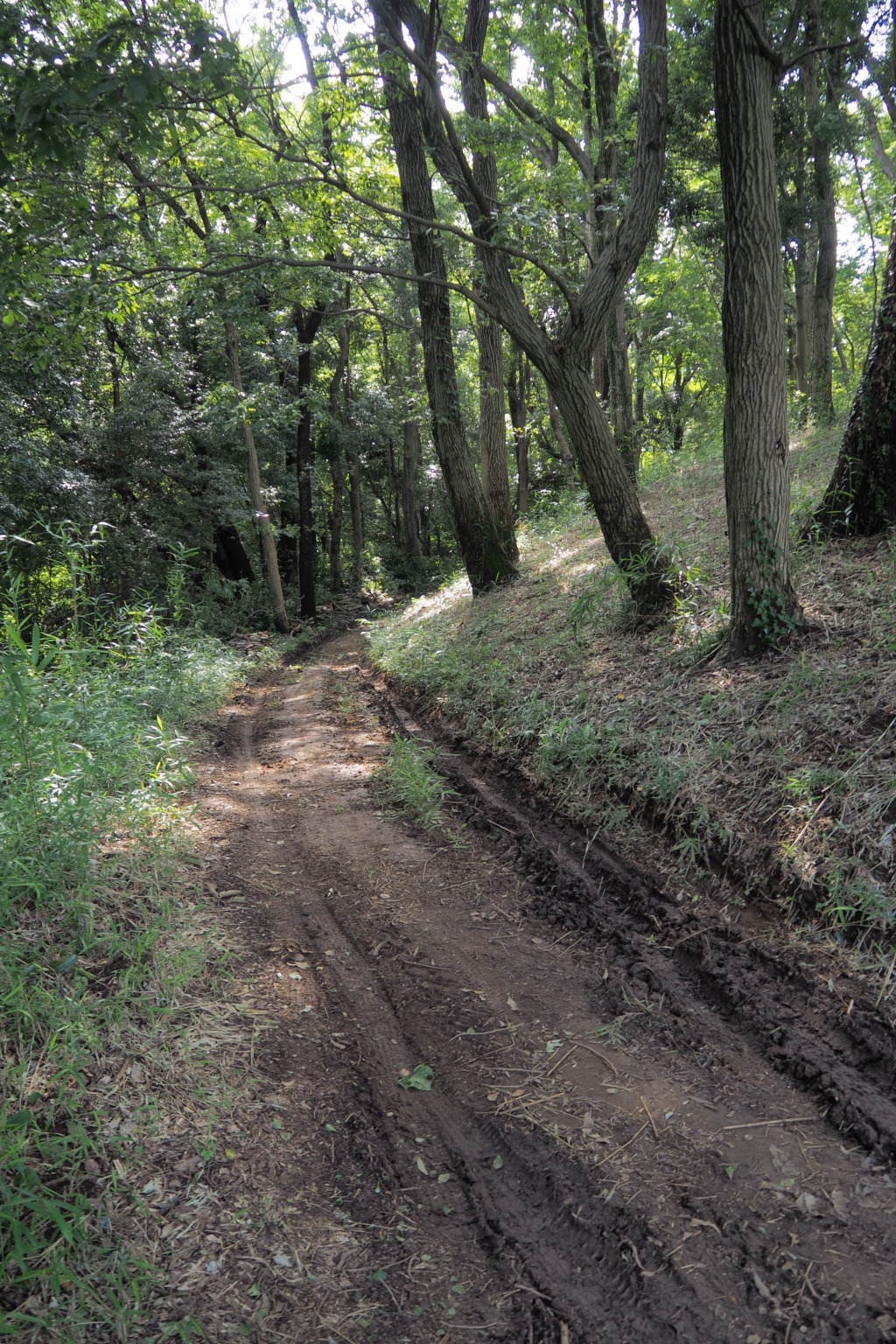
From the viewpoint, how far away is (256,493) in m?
14.8

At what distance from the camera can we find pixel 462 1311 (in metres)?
1.92

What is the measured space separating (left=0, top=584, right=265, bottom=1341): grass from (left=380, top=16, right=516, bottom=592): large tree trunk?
586 centimetres

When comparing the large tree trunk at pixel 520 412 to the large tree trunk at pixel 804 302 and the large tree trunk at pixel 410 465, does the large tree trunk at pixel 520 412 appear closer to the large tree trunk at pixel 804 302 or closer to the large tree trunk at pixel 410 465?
the large tree trunk at pixel 410 465

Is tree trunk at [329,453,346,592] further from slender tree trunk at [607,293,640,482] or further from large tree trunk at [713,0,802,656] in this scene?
large tree trunk at [713,0,802,656]

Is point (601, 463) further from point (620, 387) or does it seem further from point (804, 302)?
point (804, 302)

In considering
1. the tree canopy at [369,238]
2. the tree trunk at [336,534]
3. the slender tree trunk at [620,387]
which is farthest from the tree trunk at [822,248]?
the tree trunk at [336,534]

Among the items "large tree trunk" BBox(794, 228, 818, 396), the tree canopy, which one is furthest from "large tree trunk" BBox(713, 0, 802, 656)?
"large tree trunk" BBox(794, 228, 818, 396)

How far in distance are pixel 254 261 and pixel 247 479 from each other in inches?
421

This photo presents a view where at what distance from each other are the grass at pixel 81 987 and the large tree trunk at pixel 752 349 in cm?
381

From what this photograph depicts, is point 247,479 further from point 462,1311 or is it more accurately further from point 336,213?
point 462,1311

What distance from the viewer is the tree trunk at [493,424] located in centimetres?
1052

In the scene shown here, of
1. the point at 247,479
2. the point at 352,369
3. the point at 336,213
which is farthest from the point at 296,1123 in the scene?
the point at 352,369

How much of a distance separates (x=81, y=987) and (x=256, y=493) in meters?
13.3

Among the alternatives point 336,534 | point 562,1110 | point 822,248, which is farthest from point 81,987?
point 336,534
